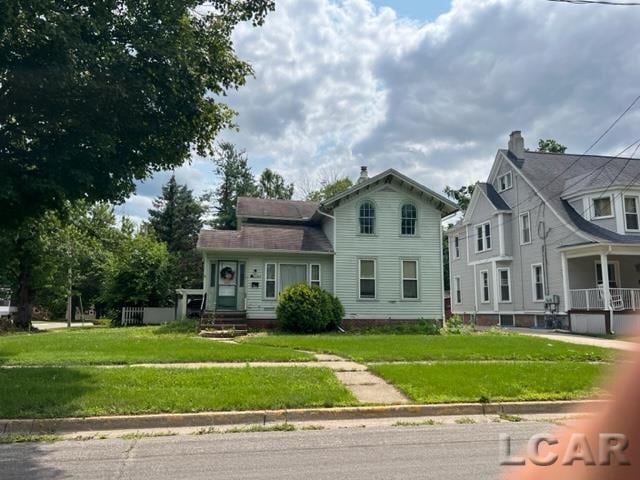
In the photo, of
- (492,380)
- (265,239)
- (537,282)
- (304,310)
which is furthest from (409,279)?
(492,380)

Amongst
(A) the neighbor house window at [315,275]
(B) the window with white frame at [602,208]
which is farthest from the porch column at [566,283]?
(A) the neighbor house window at [315,275]

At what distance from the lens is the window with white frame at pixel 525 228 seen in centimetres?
2672

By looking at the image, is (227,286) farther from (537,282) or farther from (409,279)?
(537,282)

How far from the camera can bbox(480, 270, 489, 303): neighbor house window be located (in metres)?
29.6

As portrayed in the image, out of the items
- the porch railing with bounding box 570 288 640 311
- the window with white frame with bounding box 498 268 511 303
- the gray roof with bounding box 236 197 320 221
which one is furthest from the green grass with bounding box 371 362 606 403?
the window with white frame with bounding box 498 268 511 303

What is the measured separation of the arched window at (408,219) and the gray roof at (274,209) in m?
4.88

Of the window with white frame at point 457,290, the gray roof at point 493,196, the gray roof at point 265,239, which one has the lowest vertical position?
the window with white frame at point 457,290

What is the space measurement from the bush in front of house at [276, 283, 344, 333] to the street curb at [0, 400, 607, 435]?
479 inches

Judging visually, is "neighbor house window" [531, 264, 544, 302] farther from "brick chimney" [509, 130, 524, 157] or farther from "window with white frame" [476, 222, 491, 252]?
"brick chimney" [509, 130, 524, 157]

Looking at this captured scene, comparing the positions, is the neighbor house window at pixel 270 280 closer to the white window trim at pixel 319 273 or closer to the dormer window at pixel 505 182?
the white window trim at pixel 319 273

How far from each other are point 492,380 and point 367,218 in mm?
13927

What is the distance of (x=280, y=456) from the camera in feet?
18.7

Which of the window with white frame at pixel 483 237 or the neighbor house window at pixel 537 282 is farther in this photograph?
the window with white frame at pixel 483 237

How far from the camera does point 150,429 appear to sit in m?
6.94
